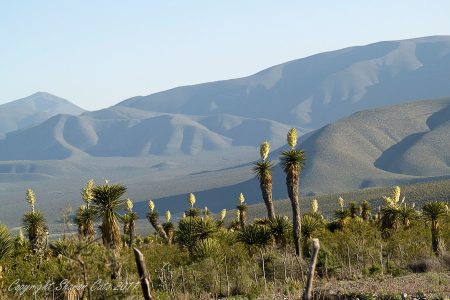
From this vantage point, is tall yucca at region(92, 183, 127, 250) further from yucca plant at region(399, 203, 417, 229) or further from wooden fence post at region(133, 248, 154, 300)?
yucca plant at region(399, 203, 417, 229)

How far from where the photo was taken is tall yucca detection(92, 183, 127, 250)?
1202 inches

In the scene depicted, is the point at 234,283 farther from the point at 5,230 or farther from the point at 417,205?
the point at 417,205

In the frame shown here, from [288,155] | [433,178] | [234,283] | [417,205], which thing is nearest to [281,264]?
[234,283]

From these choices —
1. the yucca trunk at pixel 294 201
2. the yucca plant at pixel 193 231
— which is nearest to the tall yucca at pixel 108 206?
the yucca plant at pixel 193 231

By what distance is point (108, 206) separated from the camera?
30656mm

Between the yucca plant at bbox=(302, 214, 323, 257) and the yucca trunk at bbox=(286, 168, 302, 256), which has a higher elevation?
the yucca trunk at bbox=(286, 168, 302, 256)

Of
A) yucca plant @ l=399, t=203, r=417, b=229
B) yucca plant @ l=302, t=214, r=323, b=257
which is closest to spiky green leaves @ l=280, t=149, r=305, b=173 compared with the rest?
yucca plant @ l=302, t=214, r=323, b=257

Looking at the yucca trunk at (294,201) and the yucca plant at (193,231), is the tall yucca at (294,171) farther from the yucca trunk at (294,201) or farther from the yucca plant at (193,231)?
the yucca plant at (193,231)

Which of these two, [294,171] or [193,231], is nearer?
[294,171]

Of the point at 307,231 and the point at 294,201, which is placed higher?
the point at 294,201

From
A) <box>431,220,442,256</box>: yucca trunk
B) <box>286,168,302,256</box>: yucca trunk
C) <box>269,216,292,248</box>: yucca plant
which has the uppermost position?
<box>286,168,302,256</box>: yucca trunk

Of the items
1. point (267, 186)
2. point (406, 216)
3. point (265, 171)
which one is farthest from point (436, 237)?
point (265, 171)

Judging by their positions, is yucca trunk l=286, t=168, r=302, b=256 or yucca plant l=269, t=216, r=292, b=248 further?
yucca plant l=269, t=216, r=292, b=248

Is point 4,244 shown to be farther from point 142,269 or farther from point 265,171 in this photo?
point 265,171
